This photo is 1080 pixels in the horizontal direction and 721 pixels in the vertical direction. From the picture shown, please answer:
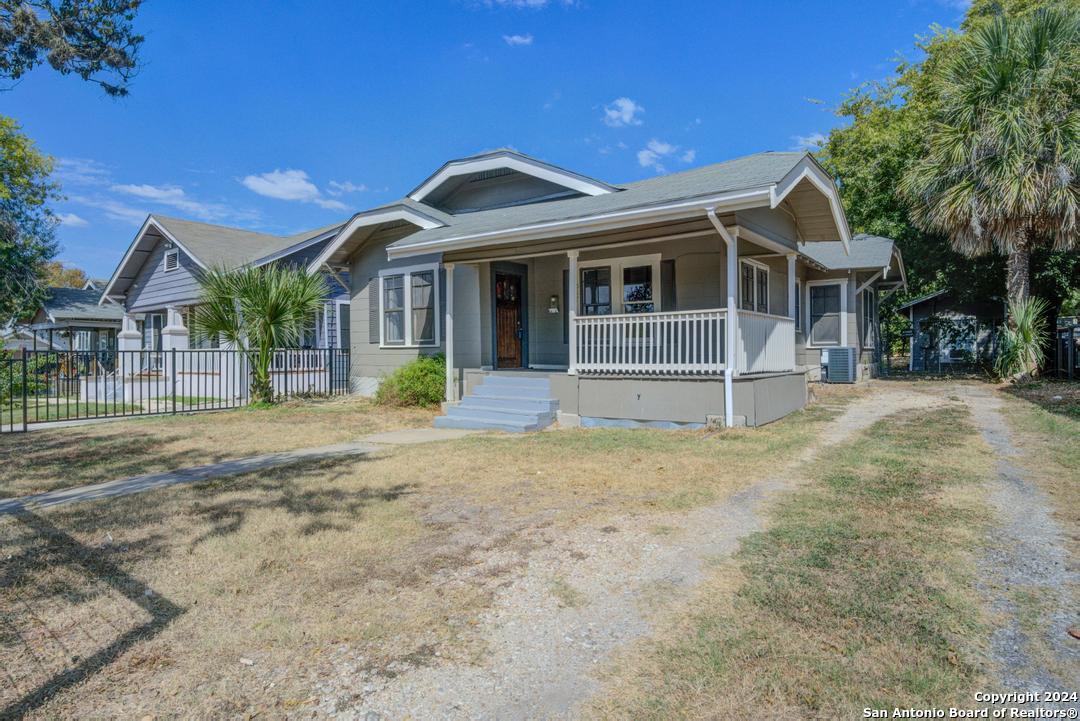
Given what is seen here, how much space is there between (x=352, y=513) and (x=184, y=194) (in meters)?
43.2

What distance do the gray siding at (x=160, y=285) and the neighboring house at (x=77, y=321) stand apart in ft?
12.7

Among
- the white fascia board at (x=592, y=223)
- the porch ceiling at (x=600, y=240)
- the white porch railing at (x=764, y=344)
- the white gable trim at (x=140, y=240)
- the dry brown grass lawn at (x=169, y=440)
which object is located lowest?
the dry brown grass lawn at (x=169, y=440)

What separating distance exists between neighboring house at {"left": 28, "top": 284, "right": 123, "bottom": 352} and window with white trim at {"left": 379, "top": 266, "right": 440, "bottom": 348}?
55.9 ft

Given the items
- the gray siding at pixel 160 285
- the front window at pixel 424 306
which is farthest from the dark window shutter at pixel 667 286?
the gray siding at pixel 160 285

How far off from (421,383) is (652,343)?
4845 millimetres

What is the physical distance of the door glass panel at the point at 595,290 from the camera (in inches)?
466

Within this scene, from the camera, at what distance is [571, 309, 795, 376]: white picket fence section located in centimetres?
898

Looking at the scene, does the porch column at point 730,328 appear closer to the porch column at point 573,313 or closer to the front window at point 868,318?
the porch column at point 573,313

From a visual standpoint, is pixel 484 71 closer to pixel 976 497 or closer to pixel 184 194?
pixel 976 497

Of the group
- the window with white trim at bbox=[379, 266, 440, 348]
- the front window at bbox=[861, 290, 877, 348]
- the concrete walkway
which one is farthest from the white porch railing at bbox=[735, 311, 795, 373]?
the front window at bbox=[861, 290, 877, 348]

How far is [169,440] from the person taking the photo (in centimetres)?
870

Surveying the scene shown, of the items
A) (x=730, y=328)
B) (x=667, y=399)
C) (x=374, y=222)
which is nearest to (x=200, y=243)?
(x=374, y=222)

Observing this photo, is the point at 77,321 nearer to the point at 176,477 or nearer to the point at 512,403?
the point at 512,403

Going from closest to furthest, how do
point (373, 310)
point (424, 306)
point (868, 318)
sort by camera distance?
1. point (424, 306)
2. point (373, 310)
3. point (868, 318)
